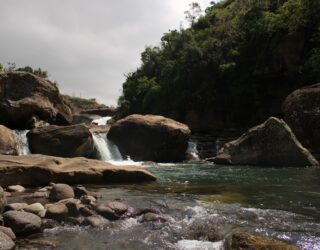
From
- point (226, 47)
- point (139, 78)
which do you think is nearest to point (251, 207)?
point (226, 47)

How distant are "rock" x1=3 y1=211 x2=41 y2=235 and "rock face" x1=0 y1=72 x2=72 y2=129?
869 inches

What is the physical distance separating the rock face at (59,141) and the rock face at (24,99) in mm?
4092

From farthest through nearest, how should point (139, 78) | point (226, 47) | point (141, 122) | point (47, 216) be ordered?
point (139, 78) < point (226, 47) < point (141, 122) < point (47, 216)

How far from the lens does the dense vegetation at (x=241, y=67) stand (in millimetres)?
40688

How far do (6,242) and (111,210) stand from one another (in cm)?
344

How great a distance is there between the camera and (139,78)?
60781mm

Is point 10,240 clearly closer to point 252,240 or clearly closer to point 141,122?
point 252,240

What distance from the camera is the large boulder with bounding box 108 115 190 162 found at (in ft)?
106

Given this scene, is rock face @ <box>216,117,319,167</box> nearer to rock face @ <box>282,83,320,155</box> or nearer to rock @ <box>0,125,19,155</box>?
rock face @ <box>282,83,320,155</box>

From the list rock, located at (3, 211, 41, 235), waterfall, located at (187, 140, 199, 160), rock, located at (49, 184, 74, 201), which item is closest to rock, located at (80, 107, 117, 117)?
waterfall, located at (187, 140, 199, 160)

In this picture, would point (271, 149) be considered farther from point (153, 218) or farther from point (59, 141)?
point (153, 218)

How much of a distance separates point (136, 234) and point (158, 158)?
2339cm

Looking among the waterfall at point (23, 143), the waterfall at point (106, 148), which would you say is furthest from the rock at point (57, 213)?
the waterfall at point (106, 148)

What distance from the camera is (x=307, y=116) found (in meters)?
30.9
